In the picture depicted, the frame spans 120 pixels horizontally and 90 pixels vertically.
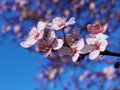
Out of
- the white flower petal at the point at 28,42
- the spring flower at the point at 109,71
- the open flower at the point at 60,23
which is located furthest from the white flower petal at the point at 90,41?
the spring flower at the point at 109,71

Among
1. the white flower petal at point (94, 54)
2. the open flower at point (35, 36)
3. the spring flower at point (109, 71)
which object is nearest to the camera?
the white flower petal at point (94, 54)

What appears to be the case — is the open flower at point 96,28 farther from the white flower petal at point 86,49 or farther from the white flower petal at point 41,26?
the white flower petal at point 41,26

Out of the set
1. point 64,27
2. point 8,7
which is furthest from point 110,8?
point 64,27

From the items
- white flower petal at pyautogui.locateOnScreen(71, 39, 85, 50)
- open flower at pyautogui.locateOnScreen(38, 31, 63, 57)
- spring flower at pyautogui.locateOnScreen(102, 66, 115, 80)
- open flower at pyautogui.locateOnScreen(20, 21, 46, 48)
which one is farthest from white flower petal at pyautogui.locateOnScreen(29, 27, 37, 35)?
spring flower at pyautogui.locateOnScreen(102, 66, 115, 80)

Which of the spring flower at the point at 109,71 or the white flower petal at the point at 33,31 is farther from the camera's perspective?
the spring flower at the point at 109,71

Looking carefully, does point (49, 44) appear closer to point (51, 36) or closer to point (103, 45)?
point (51, 36)

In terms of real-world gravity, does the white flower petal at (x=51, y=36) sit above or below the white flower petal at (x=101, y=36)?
above

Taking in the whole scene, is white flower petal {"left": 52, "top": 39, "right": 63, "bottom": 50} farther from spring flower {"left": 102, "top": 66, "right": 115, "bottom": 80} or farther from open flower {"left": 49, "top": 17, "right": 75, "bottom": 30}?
spring flower {"left": 102, "top": 66, "right": 115, "bottom": 80}

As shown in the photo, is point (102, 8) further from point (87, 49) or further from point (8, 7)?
point (87, 49)
